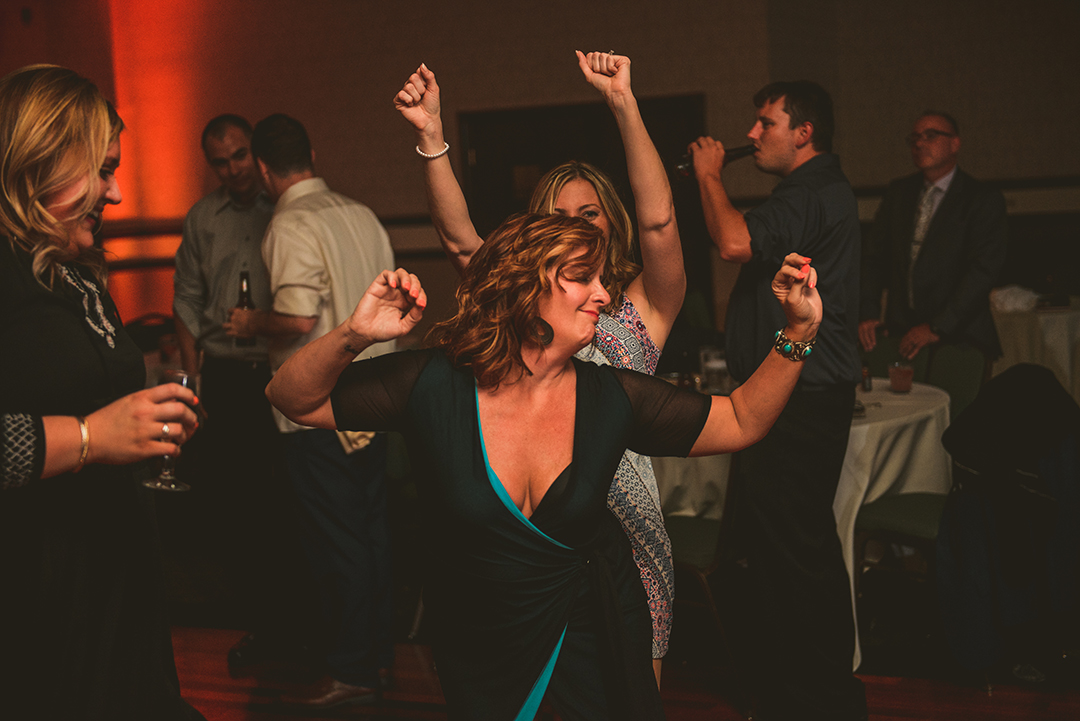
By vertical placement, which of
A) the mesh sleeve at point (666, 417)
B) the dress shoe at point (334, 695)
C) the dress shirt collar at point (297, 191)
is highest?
the dress shirt collar at point (297, 191)

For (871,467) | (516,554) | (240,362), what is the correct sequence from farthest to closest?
(240,362) < (871,467) < (516,554)

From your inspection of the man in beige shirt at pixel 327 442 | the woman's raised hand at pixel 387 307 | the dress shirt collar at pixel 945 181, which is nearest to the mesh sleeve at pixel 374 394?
the woman's raised hand at pixel 387 307

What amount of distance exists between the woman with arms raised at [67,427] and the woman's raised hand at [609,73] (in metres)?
0.92

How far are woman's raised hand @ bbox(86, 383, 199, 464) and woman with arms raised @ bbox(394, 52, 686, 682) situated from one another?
828 mm

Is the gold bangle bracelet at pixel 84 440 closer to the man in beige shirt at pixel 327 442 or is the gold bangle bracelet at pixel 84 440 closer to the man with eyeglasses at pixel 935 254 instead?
the man in beige shirt at pixel 327 442

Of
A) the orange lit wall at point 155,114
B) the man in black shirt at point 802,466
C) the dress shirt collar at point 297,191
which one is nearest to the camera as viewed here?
the man in black shirt at point 802,466

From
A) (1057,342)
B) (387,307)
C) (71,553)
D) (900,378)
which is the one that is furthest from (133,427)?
(1057,342)

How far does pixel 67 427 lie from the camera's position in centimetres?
125

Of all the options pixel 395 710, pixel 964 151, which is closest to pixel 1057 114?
pixel 964 151

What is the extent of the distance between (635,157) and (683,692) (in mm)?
1810

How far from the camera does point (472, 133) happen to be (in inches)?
283

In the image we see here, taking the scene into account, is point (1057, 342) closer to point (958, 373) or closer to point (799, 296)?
point (958, 373)

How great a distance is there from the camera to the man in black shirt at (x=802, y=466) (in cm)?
260

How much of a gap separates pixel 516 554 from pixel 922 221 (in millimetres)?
3890
